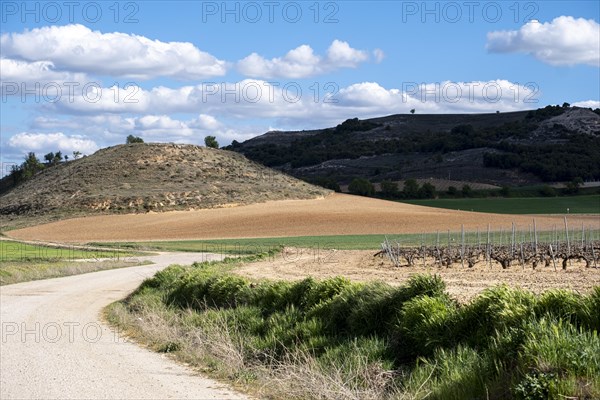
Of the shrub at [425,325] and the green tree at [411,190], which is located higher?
the green tree at [411,190]

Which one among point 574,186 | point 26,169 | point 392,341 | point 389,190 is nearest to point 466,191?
point 389,190

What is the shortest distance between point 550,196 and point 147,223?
6051 centimetres

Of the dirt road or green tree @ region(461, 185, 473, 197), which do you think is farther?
green tree @ region(461, 185, 473, 197)

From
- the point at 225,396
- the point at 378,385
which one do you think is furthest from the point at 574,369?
the point at 225,396

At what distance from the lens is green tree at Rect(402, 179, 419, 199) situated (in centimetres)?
12812

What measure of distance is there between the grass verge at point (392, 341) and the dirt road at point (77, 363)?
0.69 m

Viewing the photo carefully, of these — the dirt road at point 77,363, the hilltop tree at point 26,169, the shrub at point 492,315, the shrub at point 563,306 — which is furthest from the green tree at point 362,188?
the shrub at point 563,306

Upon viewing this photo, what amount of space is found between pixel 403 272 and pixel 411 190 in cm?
9994

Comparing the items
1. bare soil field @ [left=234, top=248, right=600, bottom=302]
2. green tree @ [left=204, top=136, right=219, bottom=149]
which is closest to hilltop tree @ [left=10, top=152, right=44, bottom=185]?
green tree @ [left=204, top=136, right=219, bottom=149]

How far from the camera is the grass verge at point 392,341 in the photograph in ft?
30.3

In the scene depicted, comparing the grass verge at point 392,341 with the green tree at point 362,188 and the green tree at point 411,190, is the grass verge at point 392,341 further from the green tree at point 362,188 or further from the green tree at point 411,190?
the green tree at point 362,188

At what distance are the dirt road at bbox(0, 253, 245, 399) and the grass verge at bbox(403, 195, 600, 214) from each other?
249 ft

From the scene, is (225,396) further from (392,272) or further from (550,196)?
(550,196)

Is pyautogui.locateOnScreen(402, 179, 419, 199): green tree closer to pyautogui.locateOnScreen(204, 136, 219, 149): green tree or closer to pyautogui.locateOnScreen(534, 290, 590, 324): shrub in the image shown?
pyautogui.locateOnScreen(204, 136, 219, 149): green tree
